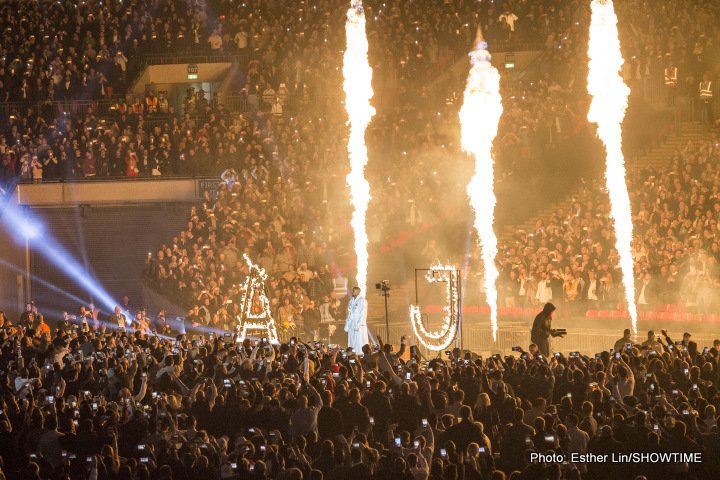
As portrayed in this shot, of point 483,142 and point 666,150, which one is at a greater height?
point 483,142

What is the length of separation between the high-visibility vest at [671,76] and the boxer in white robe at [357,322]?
1681 cm

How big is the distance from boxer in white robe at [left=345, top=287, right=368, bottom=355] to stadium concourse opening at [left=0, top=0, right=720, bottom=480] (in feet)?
0.26

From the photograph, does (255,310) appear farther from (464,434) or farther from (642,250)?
(464,434)

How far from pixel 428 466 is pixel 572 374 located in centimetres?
568

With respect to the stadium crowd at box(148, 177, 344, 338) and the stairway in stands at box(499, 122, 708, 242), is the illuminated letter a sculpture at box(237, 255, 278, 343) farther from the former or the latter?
the stairway in stands at box(499, 122, 708, 242)

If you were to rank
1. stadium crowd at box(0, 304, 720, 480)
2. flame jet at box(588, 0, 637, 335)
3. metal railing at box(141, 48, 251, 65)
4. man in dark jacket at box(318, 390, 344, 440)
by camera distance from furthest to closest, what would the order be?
metal railing at box(141, 48, 251, 65), flame jet at box(588, 0, 637, 335), man in dark jacket at box(318, 390, 344, 440), stadium crowd at box(0, 304, 720, 480)

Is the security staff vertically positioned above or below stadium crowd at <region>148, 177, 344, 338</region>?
above

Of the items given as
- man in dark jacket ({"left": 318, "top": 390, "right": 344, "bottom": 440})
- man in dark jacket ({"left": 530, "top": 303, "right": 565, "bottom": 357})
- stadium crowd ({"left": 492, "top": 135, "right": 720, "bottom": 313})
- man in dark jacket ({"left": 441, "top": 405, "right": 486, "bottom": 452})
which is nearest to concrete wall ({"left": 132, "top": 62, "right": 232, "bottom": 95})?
stadium crowd ({"left": 492, "top": 135, "right": 720, "bottom": 313})

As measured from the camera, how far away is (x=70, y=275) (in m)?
38.8

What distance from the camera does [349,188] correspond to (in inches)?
1463

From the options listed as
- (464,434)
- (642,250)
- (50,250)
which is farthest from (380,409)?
(50,250)

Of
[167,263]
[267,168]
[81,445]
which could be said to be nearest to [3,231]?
[167,263]

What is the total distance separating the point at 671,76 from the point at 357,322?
17.2 metres

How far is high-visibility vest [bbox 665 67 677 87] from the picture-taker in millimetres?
39375
